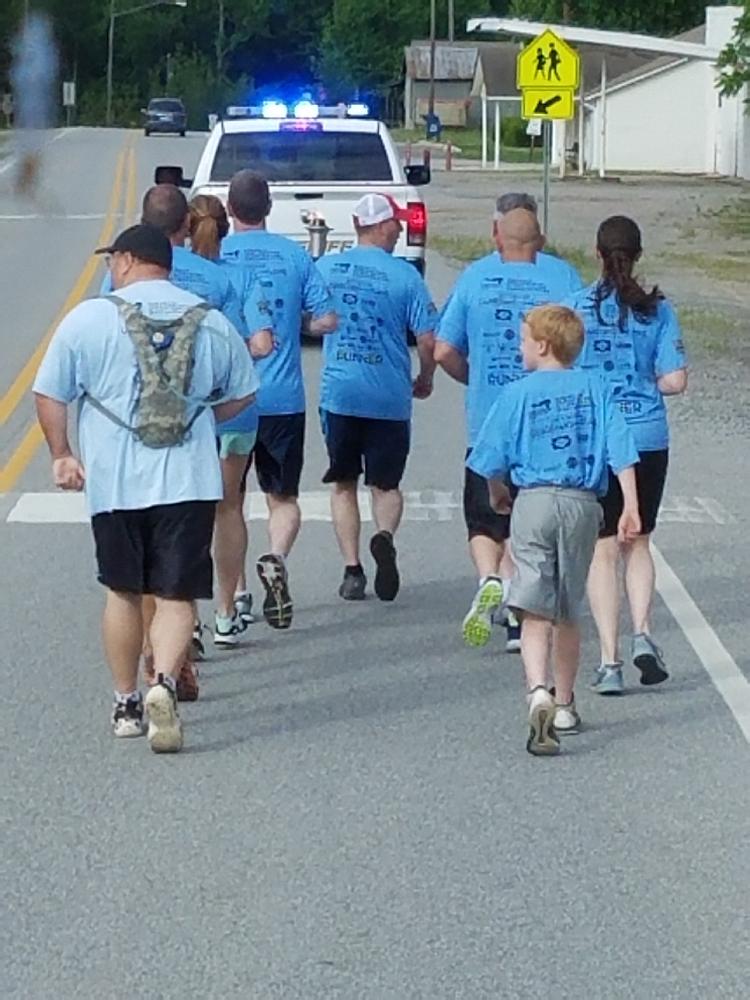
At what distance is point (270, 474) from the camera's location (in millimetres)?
9516

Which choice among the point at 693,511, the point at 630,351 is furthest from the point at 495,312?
the point at 693,511

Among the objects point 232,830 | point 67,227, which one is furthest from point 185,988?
point 67,227

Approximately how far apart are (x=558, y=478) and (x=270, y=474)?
2.46 metres

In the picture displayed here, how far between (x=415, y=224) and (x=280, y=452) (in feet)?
32.3

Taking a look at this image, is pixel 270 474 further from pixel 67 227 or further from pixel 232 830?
pixel 67 227

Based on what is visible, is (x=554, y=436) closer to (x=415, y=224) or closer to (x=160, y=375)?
(x=160, y=375)

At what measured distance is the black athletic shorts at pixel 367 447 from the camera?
9.80 meters

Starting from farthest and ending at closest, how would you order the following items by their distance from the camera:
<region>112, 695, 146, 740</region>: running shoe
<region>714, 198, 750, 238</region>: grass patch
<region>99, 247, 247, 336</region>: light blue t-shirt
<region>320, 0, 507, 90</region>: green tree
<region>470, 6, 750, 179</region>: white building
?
<region>470, 6, 750, 179</region>: white building
<region>714, 198, 750, 238</region>: grass patch
<region>320, 0, 507, 90</region>: green tree
<region>99, 247, 247, 336</region>: light blue t-shirt
<region>112, 695, 146, 740</region>: running shoe

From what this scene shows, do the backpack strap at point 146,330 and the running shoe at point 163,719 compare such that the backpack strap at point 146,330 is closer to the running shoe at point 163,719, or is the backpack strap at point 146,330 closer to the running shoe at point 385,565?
the running shoe at point 163,719

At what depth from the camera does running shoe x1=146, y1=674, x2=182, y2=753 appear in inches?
281

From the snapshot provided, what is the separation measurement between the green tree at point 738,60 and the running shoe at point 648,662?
32.5 m

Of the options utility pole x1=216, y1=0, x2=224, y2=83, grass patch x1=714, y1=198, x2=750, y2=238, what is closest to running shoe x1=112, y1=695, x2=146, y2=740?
utility pole x1=216, y1=0, x2=224, y2=83

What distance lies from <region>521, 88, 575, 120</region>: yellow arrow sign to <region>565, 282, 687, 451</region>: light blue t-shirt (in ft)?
56.0

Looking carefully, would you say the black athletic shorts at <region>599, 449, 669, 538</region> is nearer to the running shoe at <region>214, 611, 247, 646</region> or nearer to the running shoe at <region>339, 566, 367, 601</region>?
the running shoe at <region>214, 611, 247, 646</region>
